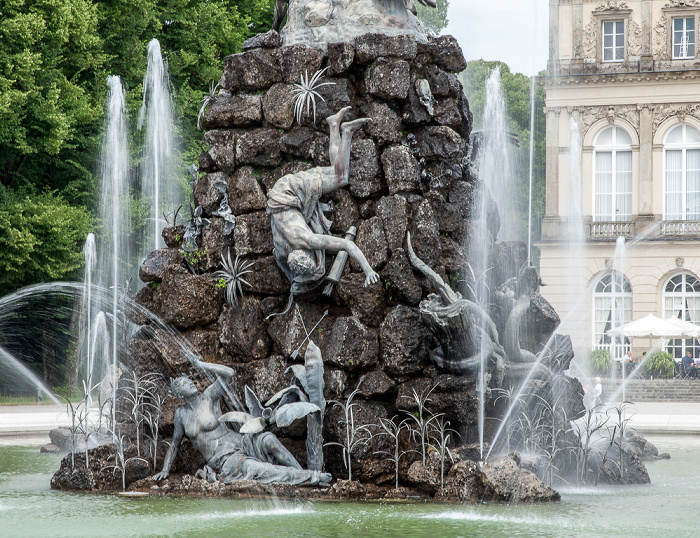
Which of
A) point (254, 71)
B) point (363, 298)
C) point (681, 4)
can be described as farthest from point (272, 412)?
point (681, 4)

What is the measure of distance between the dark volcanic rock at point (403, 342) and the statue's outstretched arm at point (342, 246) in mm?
424

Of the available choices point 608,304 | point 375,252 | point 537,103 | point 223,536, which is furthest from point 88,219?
point 537,103

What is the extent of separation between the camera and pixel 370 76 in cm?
1026

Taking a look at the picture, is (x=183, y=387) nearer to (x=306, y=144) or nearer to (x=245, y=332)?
(x=245, y=332)

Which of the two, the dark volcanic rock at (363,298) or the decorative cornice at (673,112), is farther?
the decorative cornice at (673,112)

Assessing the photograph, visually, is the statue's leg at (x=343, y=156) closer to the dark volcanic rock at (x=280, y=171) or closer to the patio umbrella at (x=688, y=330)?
the dark volcanic rock at (x=280, y=171)

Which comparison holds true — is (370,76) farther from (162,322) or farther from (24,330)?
(24,330)

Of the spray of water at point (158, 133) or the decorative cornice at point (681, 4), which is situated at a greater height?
the decorative cornice at point (681, 4)

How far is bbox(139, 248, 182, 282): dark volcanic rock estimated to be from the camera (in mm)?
10664

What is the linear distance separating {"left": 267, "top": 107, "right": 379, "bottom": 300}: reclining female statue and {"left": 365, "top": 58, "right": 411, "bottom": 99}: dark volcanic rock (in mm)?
375

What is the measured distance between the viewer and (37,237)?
20500mm

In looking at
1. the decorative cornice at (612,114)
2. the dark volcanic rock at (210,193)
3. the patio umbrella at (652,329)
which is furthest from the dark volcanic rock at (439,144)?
the decorative cornice at (612,114)

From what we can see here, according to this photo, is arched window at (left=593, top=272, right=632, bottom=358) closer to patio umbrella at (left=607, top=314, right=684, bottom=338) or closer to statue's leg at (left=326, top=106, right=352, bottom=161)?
patio umbrella at (left=607, top=314, right=684, bottom=338)

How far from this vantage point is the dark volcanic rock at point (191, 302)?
33.6 ft
